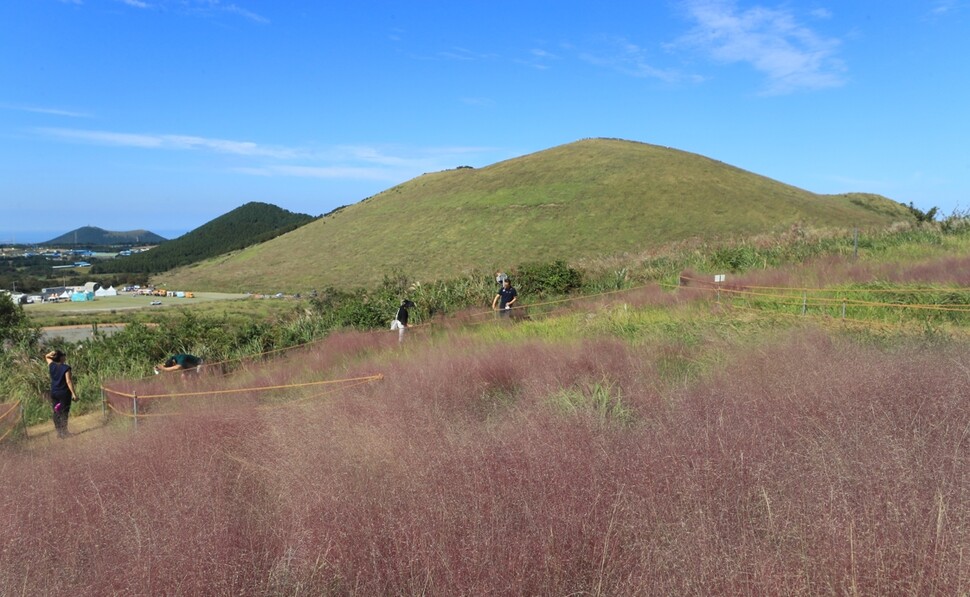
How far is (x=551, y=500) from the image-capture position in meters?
3.02

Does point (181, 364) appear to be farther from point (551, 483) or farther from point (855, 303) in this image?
point (855, 303)

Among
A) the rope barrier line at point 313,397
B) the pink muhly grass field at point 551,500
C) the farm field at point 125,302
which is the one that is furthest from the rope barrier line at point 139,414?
the farm field at point 125,302

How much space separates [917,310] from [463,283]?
1334 centimetres

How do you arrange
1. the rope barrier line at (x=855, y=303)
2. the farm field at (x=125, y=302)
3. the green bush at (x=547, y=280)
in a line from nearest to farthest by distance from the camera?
the rope barrier line at (x=855, y=303) < the green bush at (x=547, y=280) < the farm field at (x=125, y=302)

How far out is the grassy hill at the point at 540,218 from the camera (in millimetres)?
56469

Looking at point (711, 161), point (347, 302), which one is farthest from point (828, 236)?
point (711, 161)

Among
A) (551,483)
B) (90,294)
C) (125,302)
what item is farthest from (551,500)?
(90,294)

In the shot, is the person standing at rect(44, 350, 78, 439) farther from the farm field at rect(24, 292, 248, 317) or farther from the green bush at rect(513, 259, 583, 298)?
the farm field at rect(24, 292, 248, 317)

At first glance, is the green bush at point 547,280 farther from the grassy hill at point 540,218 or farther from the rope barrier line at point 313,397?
the grassy hill at point 540,218

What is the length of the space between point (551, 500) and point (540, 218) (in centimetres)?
6196

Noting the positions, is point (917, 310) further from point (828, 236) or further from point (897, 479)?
point (828, 236)

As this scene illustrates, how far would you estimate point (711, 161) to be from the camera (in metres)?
81.6

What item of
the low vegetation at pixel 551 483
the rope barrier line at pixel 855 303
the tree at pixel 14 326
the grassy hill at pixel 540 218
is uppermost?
the grassy hill at pixel 540 218

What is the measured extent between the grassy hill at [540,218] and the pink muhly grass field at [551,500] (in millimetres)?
43628
